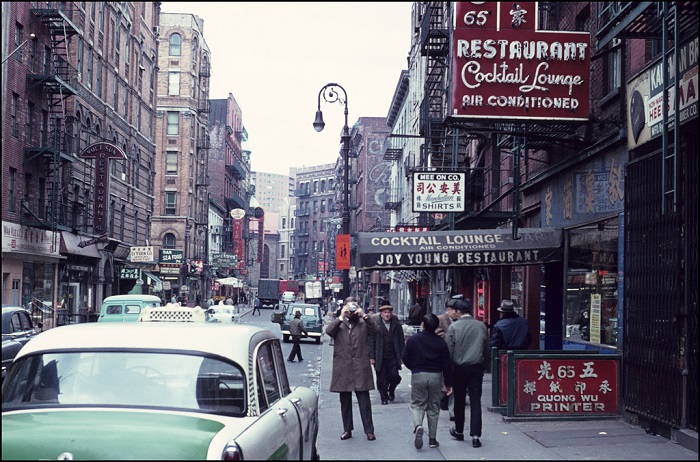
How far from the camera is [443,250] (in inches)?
571

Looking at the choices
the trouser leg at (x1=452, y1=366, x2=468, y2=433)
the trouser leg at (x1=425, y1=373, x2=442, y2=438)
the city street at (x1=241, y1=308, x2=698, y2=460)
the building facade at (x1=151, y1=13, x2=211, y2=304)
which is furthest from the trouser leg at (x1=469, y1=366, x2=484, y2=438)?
the building facade at (x1=151, y1=13, x2=211, y2=304)

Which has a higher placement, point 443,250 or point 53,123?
point 53,123

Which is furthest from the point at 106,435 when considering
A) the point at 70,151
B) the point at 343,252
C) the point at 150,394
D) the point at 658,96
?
the point at 70,151

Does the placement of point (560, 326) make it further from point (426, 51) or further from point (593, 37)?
point (426, 51)

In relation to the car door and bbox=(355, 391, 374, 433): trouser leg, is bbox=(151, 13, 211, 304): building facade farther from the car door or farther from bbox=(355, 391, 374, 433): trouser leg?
the car door

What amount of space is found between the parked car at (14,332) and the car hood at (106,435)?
1002 centimetres

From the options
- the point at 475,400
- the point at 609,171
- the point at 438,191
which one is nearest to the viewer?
the point at 475,400

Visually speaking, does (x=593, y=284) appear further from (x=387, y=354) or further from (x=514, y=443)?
(x=514, y=443)

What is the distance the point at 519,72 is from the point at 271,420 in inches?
359

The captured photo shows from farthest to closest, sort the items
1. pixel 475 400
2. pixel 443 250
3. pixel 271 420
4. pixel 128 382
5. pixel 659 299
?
pixel 443 250 → pixel 659 299 → pixel 475 400 → pixel 271 420 → pixel 128 382

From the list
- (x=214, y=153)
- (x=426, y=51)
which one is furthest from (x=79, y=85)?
(x=214, y=153)

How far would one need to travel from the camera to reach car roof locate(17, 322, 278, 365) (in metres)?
5.88

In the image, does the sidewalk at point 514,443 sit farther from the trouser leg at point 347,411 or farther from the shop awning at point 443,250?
the shop awning at point 443,250

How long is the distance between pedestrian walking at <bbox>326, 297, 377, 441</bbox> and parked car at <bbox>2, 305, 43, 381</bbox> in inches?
253
